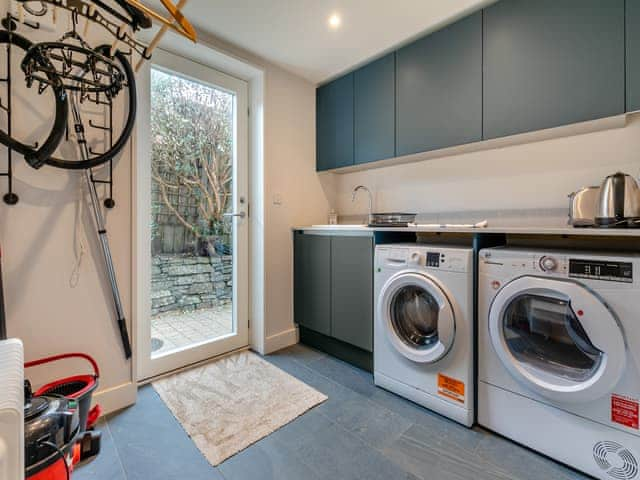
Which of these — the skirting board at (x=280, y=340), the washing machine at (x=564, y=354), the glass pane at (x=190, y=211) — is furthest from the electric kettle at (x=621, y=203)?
the glass pane at (x=190, y=211)

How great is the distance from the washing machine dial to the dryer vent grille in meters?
0.70

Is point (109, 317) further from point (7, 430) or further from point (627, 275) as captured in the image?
point (627, 275)

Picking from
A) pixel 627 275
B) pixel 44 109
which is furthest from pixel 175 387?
pixel 627 275

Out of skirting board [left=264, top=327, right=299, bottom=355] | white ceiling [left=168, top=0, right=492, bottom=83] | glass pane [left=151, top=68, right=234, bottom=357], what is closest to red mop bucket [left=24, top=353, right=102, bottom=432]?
glass pane [left=151, top=68, right=234, bottom=357]

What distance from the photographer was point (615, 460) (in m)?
1.18

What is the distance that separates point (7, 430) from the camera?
65 cm

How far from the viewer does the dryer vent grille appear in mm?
1149

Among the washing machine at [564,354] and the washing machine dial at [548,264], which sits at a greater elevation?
the washing machine dial at [548,264]

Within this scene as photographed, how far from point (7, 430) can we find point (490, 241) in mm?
1966

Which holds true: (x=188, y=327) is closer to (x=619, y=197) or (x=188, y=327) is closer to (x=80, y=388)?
(x=80, y=388)

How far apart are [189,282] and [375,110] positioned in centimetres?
197

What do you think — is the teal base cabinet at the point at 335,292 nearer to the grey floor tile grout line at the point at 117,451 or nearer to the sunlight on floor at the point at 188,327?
the sunlight on floor at the point at 188,327

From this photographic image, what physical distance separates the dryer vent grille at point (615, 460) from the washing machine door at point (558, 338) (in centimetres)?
21

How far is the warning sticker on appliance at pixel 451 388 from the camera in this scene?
1557 mm
